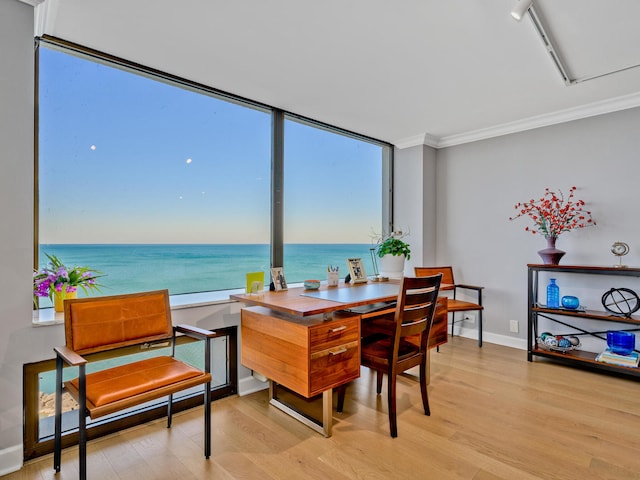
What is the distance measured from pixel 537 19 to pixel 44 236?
10.2 feet

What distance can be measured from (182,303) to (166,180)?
1.08 metres

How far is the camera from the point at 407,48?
225 cm

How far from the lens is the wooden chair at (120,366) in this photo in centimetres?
157

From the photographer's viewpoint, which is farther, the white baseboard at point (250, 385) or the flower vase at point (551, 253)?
the flower vase at point (551, 253)

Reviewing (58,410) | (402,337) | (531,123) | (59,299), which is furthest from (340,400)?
(531,123)

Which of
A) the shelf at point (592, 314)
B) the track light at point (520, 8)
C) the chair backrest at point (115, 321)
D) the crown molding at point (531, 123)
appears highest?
the crown molding at point (531, 123)

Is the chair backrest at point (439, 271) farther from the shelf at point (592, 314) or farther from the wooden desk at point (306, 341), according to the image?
the wooden desk at point (306, 341)

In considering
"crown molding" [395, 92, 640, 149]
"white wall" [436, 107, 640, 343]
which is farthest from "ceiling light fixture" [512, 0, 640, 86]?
"white wall" [436, 107, 640, 343]

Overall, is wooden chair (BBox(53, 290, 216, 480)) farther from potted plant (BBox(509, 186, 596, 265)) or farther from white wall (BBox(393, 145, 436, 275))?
potted plant (BBox(509, 186, 596, 265))

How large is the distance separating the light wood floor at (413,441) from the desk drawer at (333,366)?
1.12 ft

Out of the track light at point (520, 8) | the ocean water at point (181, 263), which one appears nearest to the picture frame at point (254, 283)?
the ocean water at point (181, 263)

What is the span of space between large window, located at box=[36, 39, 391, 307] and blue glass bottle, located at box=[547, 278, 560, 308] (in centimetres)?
190

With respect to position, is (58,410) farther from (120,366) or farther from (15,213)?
(15,213)

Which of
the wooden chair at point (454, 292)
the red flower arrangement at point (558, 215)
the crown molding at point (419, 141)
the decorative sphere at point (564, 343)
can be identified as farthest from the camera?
the crown molding at point (419, 141)
